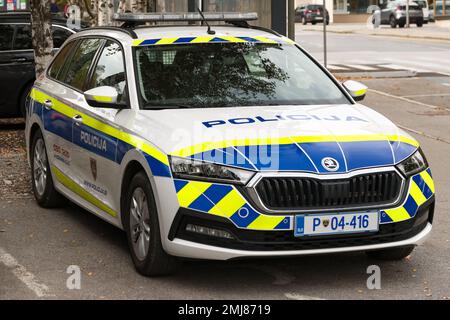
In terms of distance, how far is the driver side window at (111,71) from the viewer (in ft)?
23.4

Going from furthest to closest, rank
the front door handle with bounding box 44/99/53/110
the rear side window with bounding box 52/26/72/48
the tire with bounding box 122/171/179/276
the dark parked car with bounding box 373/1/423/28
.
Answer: the dark parked car with bounding box 373/1/423/28 → the rear side window with bounding box 52/26/72/48 → the front door handle with bounding box 44/99/53/110 → the tire with bounding box 122/171/179/276

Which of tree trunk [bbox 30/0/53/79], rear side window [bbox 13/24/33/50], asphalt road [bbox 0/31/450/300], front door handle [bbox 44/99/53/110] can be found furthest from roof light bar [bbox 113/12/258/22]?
rear side window [bbox 13/24/33/50]

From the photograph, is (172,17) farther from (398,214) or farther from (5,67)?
(5,67)

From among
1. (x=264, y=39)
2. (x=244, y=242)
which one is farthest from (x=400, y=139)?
(x=264, y=39)

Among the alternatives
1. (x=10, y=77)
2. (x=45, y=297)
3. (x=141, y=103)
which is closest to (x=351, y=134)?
(x=141, y=103)

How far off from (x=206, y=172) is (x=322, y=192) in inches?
27.0

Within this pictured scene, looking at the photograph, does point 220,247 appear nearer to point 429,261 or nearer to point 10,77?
point 429,261

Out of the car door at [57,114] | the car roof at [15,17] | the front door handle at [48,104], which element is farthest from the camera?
the car roof at [15,17]

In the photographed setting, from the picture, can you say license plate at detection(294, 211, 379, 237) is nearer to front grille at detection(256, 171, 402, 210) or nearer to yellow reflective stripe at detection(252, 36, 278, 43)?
front grille at detection(256, 171, 402, 210)

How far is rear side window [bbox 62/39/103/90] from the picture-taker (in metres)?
7.93

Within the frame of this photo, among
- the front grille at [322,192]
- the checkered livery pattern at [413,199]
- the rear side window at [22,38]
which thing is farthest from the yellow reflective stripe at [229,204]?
the rear side window at [22,38]

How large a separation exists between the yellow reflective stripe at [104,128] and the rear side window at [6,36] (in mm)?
5681

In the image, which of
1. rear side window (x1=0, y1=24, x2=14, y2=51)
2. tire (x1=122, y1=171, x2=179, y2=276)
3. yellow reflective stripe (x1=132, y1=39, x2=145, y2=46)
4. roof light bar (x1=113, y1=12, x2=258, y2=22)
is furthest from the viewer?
rear side window (x1=0, y1=24, x2=14, y2=51)

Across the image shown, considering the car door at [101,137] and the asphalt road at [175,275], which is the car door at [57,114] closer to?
the car door at [101,137]
